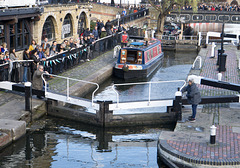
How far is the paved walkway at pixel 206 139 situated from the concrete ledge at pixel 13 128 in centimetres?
464

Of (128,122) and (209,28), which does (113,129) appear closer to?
(128,122)

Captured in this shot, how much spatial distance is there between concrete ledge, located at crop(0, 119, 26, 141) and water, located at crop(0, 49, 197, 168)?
9.2 inches

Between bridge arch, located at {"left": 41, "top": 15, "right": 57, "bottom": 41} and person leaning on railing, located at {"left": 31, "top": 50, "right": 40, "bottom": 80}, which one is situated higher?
bridge arch, located at {"left": 41, "top": 15, "right": 57, "bottom": 41}

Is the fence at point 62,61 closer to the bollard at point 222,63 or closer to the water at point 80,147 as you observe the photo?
the water at point 80,147

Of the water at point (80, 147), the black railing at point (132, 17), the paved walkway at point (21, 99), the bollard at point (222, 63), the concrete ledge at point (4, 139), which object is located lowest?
the water at point (80, 147)

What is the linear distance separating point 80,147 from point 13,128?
2229 mm

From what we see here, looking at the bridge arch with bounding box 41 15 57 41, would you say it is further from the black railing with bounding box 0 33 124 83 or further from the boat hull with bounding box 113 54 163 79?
the boat hull with bounding box 113 54 163 79

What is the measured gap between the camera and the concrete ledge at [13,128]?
1307 centimetres

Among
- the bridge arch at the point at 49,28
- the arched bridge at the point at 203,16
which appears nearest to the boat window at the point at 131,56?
the bridge arch at the point at 49,28

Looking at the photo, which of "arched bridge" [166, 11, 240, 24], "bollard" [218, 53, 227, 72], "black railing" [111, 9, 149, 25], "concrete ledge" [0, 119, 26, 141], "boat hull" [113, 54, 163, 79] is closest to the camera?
"concrete ledge" [0, 119, 26, 141]

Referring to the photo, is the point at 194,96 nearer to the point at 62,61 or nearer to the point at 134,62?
the point at 62,61

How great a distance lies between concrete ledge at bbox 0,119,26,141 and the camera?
42.9ft

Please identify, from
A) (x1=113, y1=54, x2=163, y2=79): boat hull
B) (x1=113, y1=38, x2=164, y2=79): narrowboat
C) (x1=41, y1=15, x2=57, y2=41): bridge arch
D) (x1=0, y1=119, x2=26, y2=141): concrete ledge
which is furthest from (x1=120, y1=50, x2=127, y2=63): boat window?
(x1=0, y1=119, x2=26, y2=141): concrete ledge

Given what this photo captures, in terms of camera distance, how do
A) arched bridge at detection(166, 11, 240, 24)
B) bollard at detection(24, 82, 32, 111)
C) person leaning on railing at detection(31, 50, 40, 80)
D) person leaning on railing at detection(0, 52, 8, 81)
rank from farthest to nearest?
arched bridge at detection(166, 11, 240, 24) < person leaning on railing at detection(31, 50, 40, 80) < person leaning on railing at detection(0, 52, 8, 81) < bollard at detection(24, 82, 32, 111)
